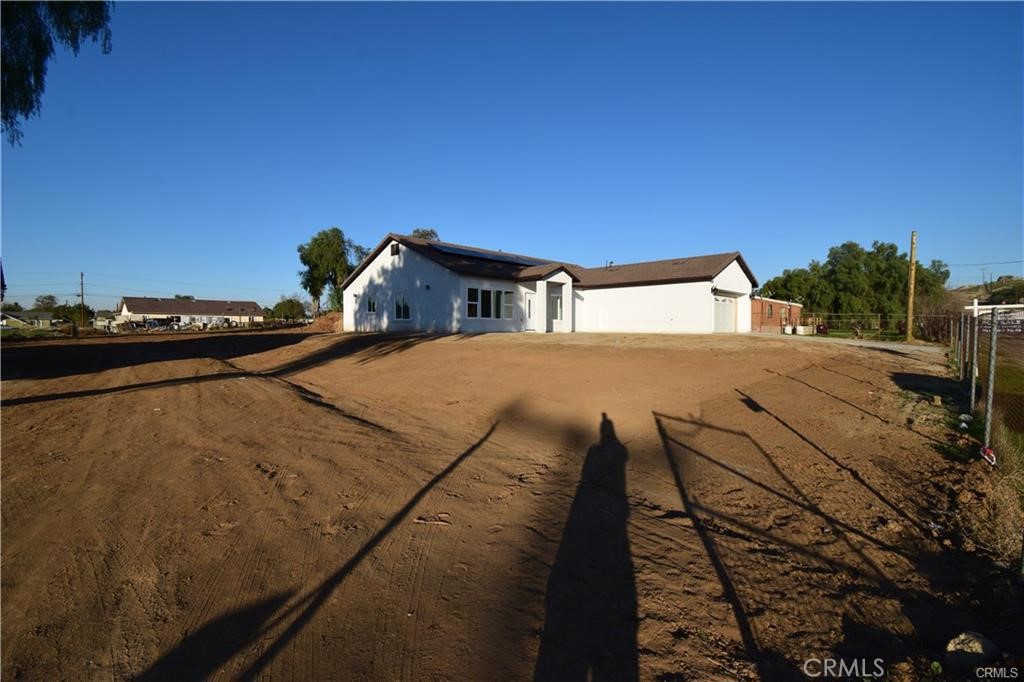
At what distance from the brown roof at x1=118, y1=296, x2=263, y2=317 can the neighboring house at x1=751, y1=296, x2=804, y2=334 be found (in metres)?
103

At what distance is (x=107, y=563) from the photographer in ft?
13.1

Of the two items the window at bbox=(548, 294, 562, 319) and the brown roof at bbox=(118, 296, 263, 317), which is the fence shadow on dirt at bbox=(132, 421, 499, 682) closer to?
the window at bbox=(548, 294, 562, 319)

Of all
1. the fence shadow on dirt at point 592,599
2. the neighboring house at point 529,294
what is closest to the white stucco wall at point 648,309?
the neighboring house at point 529,294

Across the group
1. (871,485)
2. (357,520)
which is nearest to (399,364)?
(357,520)

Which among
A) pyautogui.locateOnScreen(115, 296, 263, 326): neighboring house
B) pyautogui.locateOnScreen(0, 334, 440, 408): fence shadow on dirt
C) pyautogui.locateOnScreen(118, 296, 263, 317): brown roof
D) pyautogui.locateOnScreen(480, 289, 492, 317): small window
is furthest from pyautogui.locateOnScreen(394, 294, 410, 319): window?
pyautogui.locateOnScreen(118, 296, 263, 317): brown roof

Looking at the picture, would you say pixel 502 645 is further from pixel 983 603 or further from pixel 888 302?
pixel 888 302

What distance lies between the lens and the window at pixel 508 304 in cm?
2897

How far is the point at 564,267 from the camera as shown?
31.1 m

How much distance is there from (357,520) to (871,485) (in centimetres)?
589

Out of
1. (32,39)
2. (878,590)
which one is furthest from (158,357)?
(878,590)

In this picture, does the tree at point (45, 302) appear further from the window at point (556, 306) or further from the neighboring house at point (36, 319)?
the window at point (556, 306)

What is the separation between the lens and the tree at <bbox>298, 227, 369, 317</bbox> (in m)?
53.2

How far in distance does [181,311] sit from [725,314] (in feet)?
351

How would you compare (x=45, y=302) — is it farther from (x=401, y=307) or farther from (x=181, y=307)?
(x=401, y=307)
